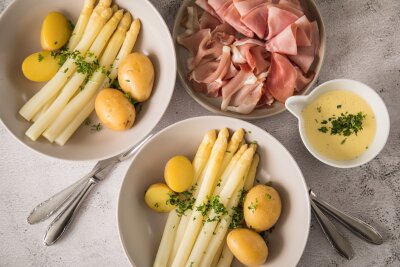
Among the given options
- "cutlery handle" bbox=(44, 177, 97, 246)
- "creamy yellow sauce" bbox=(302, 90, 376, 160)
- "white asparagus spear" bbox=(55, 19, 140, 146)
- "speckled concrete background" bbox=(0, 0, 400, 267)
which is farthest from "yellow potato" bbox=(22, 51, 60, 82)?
"creamy yellow sauce" bbox=(302, 90, 376, 160)

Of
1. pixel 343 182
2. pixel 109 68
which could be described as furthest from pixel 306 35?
pixel 109 68

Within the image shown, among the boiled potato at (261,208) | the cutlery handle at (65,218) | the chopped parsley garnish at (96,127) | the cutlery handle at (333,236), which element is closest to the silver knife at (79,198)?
the cutlery handle at (65,218)

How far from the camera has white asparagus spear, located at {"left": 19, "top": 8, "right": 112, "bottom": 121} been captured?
163 centimetres

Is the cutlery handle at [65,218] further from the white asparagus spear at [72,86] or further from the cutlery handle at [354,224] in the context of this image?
the cutlery handle at [354,224]

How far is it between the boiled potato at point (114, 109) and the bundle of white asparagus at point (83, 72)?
0.09 metres

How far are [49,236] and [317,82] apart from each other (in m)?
1.12

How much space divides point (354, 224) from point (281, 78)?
58 centimetres

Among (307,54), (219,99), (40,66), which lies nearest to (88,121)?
(40,66)

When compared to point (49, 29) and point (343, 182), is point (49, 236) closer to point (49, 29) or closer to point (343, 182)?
point (49, 29)

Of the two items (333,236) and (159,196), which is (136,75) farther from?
(333,236)

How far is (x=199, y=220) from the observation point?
158 cm

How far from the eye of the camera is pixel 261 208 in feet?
4.95

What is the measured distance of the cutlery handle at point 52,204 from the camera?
5.68 feet

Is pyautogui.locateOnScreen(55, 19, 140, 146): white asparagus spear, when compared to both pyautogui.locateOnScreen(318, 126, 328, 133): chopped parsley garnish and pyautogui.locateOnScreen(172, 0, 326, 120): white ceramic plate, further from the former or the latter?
pyautogui.locateOnScreen(318, 126, 328, 133): chopped parsley garnish
